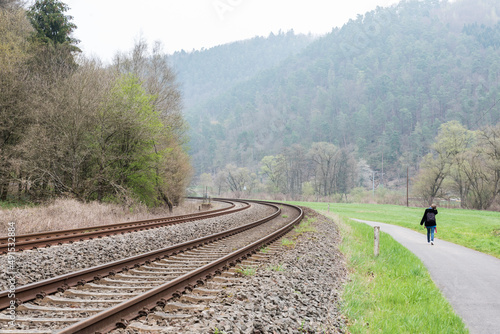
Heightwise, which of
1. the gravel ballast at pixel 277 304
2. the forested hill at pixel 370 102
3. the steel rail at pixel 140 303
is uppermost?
the forested hill at pixel 370 102

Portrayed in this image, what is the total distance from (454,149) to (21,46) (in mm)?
54817

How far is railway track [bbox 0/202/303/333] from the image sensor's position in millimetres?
4469

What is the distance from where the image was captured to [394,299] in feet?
24.0

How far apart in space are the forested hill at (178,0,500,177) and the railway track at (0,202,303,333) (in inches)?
4291

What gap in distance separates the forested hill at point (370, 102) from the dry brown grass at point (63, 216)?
327ft

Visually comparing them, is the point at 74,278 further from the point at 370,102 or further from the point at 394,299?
the point at 370,102

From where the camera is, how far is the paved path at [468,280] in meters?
6.52

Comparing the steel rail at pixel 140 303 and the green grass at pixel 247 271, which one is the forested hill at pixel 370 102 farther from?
the steel rail at pixel 140 303

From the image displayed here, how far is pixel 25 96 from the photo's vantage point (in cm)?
1947

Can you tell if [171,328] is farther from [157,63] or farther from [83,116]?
[157,63]

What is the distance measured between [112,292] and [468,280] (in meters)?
8.72

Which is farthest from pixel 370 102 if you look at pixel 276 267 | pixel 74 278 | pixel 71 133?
pixel 74 278

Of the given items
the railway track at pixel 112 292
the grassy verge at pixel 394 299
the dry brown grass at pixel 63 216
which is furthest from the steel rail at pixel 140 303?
Answer: the dry brown grass at pixel 63 216

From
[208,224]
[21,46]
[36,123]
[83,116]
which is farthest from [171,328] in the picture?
[21,46]
